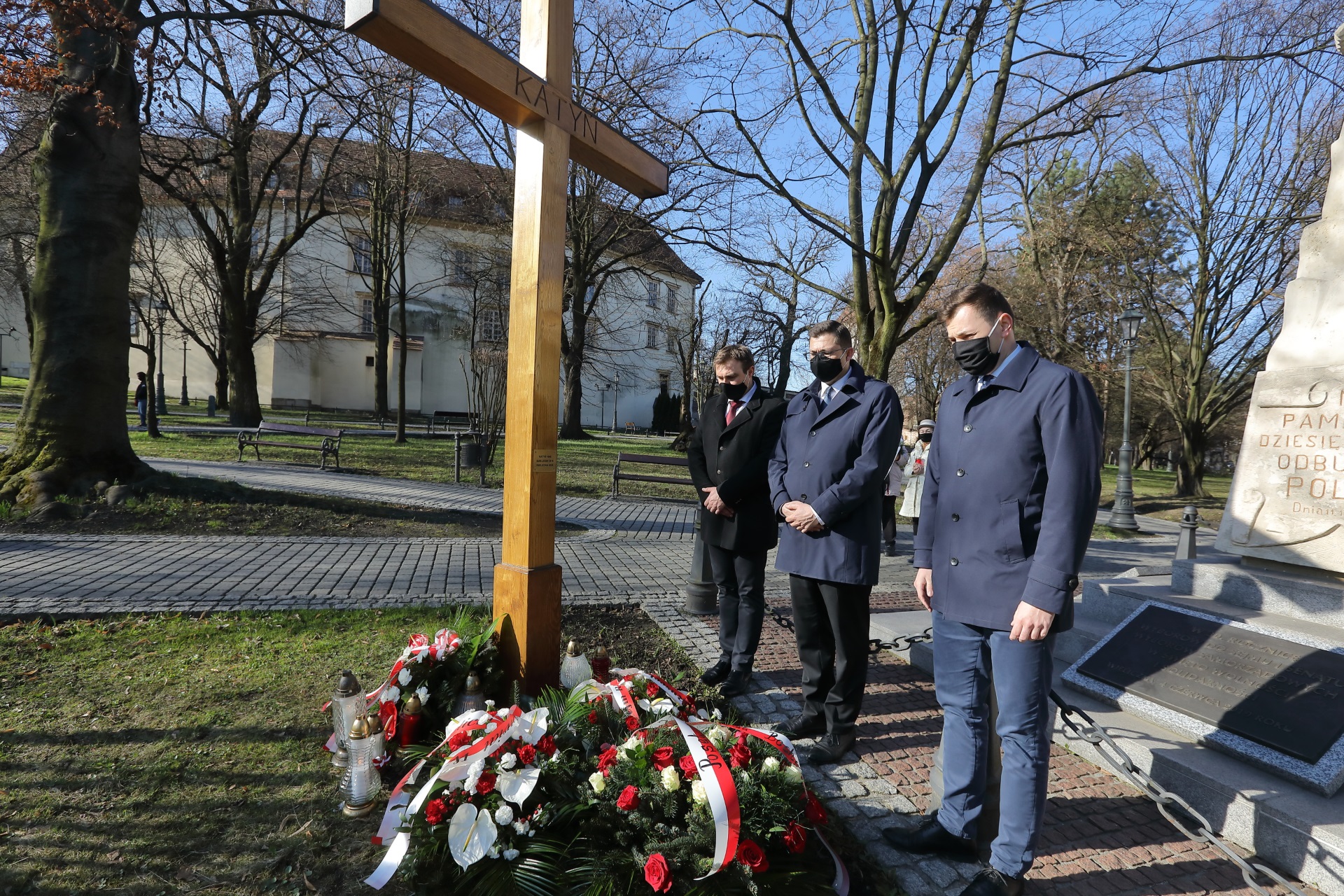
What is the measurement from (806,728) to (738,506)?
4.06ft

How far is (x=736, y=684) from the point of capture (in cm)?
404

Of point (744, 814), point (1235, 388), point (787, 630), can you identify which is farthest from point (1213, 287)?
point (744, 814)

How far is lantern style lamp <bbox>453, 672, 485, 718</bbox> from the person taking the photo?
309 cm

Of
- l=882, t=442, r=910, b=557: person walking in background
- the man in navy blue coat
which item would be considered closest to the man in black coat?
the man in navy blue coat

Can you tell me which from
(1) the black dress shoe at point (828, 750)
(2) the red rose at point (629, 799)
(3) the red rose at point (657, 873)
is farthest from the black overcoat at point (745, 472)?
(3) the red rose at point (657, 873)

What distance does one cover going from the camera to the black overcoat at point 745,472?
13.3 ft

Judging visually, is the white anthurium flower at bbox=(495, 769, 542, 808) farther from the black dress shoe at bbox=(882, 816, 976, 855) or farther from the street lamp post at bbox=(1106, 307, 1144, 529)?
the street lamp post at bbox=(1106, 307, 1144, 529)

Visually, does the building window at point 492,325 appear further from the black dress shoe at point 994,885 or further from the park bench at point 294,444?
the black dress shoe at point 994,885

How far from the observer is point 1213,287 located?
1862 centimetres

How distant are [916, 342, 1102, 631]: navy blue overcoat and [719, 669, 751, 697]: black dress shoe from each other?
1593 mm

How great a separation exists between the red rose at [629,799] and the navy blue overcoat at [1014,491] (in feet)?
4.20

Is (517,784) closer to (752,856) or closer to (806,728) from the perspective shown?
(752,856)

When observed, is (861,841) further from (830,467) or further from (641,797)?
(830,467)

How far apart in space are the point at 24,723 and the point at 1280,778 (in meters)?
5.54
